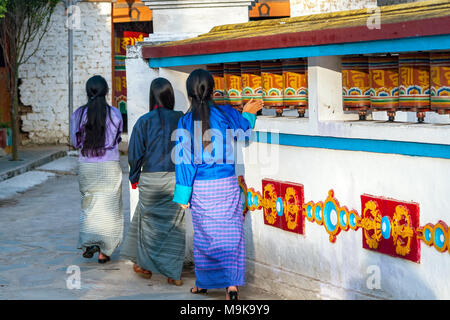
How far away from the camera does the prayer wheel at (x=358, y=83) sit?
5289mm

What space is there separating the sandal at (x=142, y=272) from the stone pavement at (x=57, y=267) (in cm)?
4

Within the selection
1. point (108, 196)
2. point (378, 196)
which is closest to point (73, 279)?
point (108, 196)

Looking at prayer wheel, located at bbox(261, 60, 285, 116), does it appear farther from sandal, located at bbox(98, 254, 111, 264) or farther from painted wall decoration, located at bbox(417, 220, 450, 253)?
sandal, located at bbox(98, 254, 111, 264)

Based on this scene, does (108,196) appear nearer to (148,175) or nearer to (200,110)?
(148,175)

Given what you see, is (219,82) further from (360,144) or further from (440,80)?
(440,80)

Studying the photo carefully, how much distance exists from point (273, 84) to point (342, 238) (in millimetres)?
1437

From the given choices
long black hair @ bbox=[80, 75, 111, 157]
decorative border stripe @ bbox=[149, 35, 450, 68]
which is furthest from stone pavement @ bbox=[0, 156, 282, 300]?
decorative border stripe @ bbox=[149, 35, 450, 68]

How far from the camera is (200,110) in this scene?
5531 millimetres

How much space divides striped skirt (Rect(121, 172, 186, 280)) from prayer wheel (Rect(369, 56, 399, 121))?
1.90m

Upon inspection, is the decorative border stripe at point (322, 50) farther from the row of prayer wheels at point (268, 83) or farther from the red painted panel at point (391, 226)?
the red painted panel at point (391, 226)

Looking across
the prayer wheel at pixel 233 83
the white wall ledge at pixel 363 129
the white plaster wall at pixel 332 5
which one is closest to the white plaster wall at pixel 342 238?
the white wall ledge at pixel 363 129

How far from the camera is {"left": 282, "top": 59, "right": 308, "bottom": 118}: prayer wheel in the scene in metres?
5.79

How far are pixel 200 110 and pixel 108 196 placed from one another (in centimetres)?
191

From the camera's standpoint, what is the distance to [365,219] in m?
4.94
